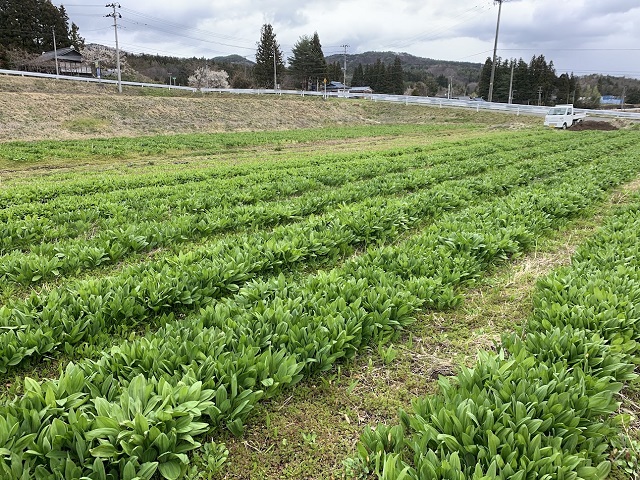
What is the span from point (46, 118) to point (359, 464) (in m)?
35.5

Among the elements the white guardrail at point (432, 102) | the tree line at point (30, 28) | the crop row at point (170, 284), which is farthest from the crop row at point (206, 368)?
the tree line at point (30, 28)

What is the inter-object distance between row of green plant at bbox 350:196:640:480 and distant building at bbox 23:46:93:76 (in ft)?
264

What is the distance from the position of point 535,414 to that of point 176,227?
20.9 ft

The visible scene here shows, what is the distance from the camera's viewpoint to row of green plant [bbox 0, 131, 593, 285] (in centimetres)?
567

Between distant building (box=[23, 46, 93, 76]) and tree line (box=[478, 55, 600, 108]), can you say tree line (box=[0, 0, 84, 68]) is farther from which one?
tree line (box=[478, 55, 600, 108])

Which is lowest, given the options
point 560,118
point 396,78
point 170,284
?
point 170,284

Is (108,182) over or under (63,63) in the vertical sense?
under

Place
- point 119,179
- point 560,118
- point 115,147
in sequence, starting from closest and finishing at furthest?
point 119,179 < point 115,147 < point 560,118

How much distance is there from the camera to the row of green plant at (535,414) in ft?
7.97

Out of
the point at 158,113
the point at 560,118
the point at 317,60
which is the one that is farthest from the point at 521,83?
the point at 158,113

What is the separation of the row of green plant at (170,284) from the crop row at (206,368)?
2.18 feet

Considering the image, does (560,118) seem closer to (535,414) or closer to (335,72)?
(535,414)

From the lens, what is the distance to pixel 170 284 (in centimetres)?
478

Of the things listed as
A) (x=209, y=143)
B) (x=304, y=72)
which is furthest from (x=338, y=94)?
(x=209, y=143)
